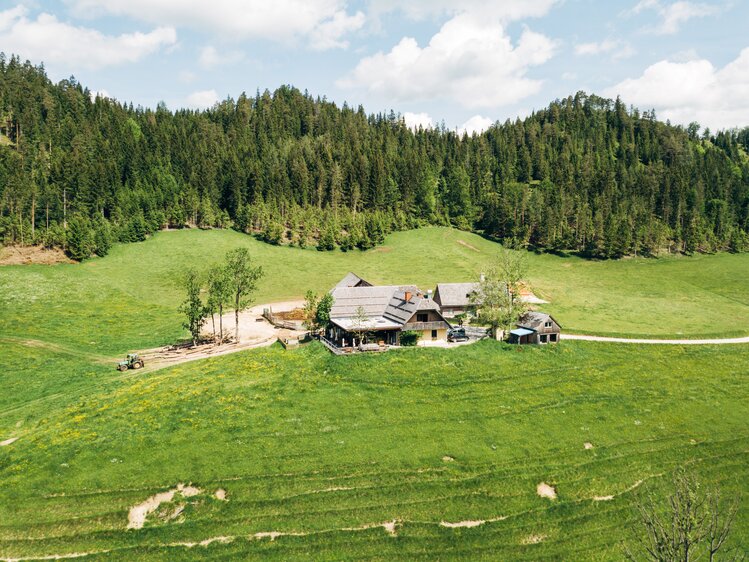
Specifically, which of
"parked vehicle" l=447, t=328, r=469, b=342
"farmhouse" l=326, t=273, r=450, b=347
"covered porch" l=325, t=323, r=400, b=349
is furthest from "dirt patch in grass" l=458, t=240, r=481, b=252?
"covered porch" l=325, t=323, r=400, b=349

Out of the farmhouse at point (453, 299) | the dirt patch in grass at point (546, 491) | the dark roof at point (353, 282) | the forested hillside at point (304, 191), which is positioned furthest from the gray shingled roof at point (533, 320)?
the forested hillside at point (304, 191)

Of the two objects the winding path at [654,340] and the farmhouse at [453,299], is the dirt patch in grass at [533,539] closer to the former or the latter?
the winding path at [654,340]

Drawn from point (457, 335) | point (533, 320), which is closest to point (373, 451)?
point (457, 335)

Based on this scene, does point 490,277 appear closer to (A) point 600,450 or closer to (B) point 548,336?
(B) point 548,336

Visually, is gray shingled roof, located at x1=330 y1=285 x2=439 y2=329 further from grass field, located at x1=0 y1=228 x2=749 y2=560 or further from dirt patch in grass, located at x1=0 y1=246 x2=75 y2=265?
dirt patch in grass, located at x1=0 y1=246 x2=75 y2=265

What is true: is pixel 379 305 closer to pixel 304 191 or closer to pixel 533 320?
pixel 533 320
